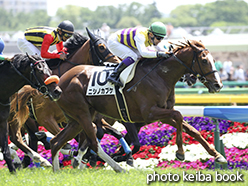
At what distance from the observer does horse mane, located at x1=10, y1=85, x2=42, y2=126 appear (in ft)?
20.8

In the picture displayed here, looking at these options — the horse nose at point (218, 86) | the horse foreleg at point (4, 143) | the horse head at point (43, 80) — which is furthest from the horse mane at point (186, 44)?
the horse foreleg at point (4, 143)

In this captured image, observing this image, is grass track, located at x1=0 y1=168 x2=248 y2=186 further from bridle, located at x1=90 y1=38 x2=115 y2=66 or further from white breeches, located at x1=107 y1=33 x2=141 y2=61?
bridle, located at x1=90 y1=38 x2=115 y2=66

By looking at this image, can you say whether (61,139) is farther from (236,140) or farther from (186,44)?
(236,140)

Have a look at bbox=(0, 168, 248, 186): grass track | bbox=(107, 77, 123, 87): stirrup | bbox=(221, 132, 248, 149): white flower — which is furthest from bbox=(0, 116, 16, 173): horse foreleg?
bbox=(221, 132, 248, 149): white flower

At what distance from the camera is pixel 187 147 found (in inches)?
271

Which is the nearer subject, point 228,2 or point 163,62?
point 163,62

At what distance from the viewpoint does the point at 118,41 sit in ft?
20.3

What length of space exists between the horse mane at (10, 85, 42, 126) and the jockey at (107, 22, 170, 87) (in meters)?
1.59

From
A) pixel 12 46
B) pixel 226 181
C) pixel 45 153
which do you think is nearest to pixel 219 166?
pixel 226 181

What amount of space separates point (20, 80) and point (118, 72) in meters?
1.33

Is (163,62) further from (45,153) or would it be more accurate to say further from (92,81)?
(45,153)

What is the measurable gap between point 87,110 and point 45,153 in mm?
2181

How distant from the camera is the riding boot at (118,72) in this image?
560 centimetres

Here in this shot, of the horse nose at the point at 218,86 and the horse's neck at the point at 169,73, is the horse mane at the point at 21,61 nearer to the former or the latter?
the horse's neck at the point at 169,73
